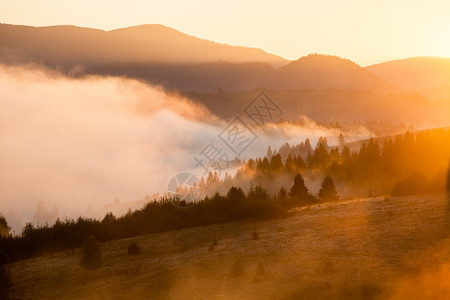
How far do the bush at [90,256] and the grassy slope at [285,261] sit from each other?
1.21 feet

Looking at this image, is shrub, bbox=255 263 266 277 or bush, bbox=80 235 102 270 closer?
shrub, bbox=255 263 266 277

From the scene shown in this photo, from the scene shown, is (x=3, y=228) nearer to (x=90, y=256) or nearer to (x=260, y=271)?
(x=90, y=256)

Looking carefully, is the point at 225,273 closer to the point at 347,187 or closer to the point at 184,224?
the point at 184,224

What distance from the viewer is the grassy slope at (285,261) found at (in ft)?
43.9

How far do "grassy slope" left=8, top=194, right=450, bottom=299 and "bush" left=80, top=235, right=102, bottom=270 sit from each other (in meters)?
0.37

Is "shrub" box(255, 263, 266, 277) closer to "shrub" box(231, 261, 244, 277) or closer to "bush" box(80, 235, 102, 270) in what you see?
"shrub" box(231, 261, 244, 277)

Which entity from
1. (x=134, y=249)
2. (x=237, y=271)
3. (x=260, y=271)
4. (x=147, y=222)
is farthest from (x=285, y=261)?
(x=147, y=222)

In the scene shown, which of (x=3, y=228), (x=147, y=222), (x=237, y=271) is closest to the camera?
(x=237, y=271)

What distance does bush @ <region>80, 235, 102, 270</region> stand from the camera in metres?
17.2

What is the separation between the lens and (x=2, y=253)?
21.4 meters

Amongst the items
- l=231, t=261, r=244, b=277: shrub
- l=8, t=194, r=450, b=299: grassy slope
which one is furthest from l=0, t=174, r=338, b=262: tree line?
l=231, t=261, r=244, b=277: shrub

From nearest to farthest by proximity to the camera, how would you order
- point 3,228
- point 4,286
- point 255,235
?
point 4,286, point 255,235, point 3,228

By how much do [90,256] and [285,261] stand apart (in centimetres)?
600

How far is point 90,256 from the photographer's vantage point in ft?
56.3
